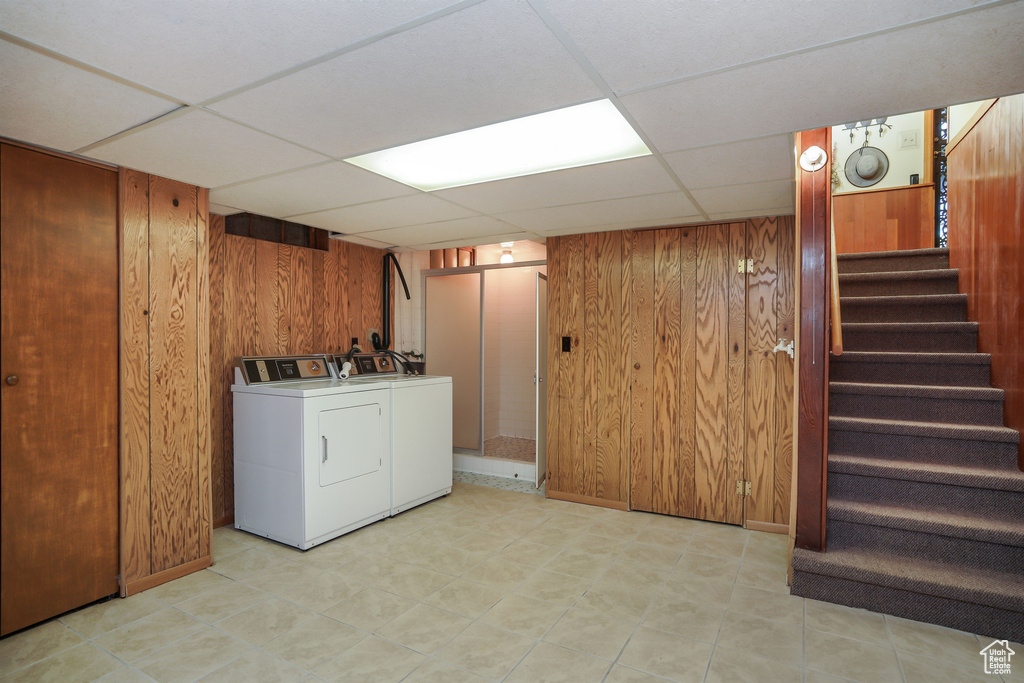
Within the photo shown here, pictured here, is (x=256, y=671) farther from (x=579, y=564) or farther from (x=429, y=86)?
(x=429, y=86)

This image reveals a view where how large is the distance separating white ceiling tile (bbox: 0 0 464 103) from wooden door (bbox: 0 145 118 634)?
1132 mm

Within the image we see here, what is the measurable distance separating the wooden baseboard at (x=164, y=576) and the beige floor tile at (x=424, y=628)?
51.0 inches

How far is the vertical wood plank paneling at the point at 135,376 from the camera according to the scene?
2527 mm

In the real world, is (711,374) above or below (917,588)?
above

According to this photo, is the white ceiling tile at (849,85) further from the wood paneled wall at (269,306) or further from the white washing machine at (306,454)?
the wood paneled wall at (269,306)

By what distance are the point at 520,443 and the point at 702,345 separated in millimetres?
2713

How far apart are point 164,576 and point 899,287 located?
4.93 meters

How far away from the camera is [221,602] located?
2.49 m

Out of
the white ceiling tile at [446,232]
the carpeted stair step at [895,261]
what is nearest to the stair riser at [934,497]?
the carpeted stair step at [895,261]

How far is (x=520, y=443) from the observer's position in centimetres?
578

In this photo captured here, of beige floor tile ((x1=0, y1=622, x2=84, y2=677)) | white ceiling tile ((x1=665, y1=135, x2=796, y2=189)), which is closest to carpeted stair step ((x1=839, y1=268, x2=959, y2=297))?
white ceiling tile ((x1=665, y1=135, x2=796, y2=189))

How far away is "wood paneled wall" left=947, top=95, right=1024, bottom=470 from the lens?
2566 mm

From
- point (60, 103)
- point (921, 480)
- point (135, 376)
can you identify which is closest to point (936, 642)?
point (921, 480)

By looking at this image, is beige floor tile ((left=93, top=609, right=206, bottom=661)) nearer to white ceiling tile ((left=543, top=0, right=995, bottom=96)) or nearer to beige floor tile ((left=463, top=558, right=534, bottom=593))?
beige floor tile ((left=463, top=558, right=534, bottom=593))
